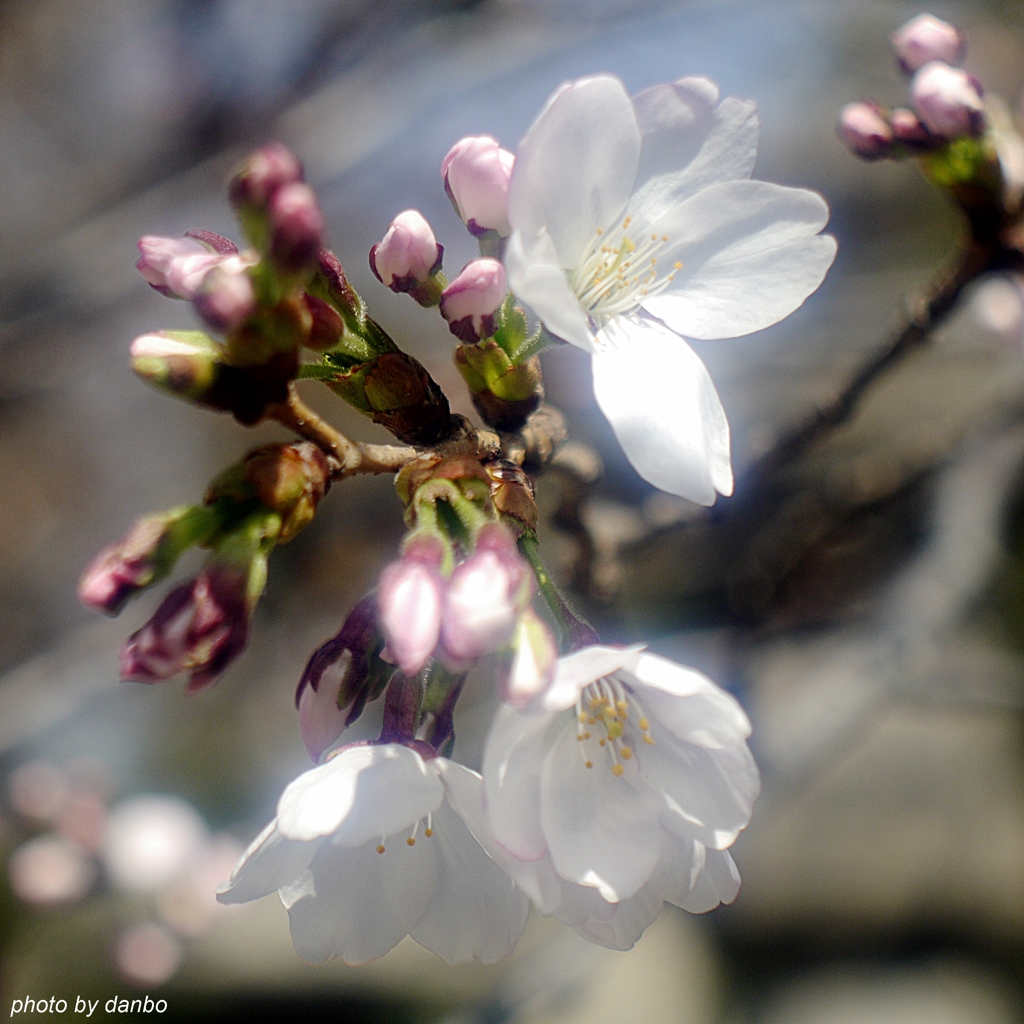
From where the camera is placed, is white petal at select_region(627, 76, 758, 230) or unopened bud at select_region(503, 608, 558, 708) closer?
unopened bud at select_region(503, 608, 558, 708)

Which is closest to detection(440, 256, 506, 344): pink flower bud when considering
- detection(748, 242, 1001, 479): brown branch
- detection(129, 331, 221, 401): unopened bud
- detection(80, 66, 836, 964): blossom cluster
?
detection(80, 66, 836, 964): blossom cluster

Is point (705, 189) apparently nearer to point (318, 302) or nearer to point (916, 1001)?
point (318, 302)

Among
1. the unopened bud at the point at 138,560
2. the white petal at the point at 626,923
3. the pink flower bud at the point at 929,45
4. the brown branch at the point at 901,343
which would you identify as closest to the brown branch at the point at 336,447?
the unopened bud at the point at 138,560

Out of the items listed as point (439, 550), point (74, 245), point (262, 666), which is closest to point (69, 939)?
point (262, 666)

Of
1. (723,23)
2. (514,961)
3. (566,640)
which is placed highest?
(566,640)

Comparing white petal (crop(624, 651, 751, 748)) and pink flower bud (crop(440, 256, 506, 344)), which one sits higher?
pink flower bud (crop(440, 256, 506, 344))

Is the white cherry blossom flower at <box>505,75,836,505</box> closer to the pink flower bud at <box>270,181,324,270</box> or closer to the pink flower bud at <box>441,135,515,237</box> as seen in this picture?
the pink flower bud at <box>441,135,515,237</box>

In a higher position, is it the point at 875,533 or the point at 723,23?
the point at 723,23
